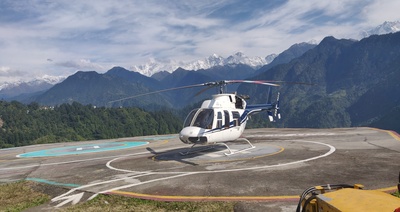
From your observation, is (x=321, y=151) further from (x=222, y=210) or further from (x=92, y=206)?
(x=92, y=206)

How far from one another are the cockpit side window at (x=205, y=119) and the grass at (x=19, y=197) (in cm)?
889

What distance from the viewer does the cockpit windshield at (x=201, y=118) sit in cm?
1762

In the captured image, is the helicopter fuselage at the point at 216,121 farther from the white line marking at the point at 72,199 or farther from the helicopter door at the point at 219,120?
the white line marking at the point at 72,199

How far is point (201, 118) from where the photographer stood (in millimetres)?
17891

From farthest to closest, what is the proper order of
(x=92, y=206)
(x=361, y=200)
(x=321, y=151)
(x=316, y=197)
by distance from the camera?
(x=321, y=151)
(x=92, y=206)
(x=316, y=197)
(x=361, y=200)

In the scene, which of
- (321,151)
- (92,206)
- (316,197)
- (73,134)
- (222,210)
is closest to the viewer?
(316,197)

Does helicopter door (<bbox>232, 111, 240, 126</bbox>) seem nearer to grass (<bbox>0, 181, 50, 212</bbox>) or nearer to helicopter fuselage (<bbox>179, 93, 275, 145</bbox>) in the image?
helicopter fuselage (<bbox>179, 93, 275, 145</bbox>)

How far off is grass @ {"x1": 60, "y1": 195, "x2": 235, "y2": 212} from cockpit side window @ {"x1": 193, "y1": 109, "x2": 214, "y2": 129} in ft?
25.1

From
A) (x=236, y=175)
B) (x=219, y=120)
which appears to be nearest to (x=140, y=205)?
(x=236, y=175)

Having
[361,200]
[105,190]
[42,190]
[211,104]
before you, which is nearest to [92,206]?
[105,190]

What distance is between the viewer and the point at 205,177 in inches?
523

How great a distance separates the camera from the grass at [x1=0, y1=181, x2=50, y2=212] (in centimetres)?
1094

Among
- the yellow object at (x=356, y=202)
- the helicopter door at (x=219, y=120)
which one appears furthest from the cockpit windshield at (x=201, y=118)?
the yellow object at (x=356, y=202)

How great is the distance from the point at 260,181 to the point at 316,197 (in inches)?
258
